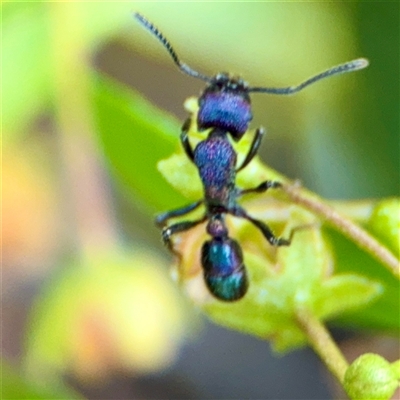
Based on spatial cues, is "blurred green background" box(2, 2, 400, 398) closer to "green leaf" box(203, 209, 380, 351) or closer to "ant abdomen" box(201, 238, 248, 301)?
"ant abdomen" box(201, 238, 248, 301)

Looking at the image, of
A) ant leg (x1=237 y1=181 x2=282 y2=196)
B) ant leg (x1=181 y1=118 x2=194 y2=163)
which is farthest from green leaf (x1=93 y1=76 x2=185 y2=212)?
ant leg (x1=237 y1=181 x2=282 y2=196)

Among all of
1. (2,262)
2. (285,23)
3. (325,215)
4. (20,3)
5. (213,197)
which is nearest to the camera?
(325,215)

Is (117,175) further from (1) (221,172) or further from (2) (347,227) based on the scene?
(2) (347,227)

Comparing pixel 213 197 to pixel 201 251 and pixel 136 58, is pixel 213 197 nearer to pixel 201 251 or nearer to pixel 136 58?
pixel 201 251

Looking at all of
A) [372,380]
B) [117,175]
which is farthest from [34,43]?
[372,380]

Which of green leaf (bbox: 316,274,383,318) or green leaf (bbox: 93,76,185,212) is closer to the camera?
green leaf (bbox: 316,274,383,318)

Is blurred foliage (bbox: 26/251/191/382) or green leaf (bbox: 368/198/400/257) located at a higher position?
blurred foliage (bbox: 26/251/191/382)

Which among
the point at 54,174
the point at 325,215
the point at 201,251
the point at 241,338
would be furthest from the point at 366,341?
the point at 54,174
